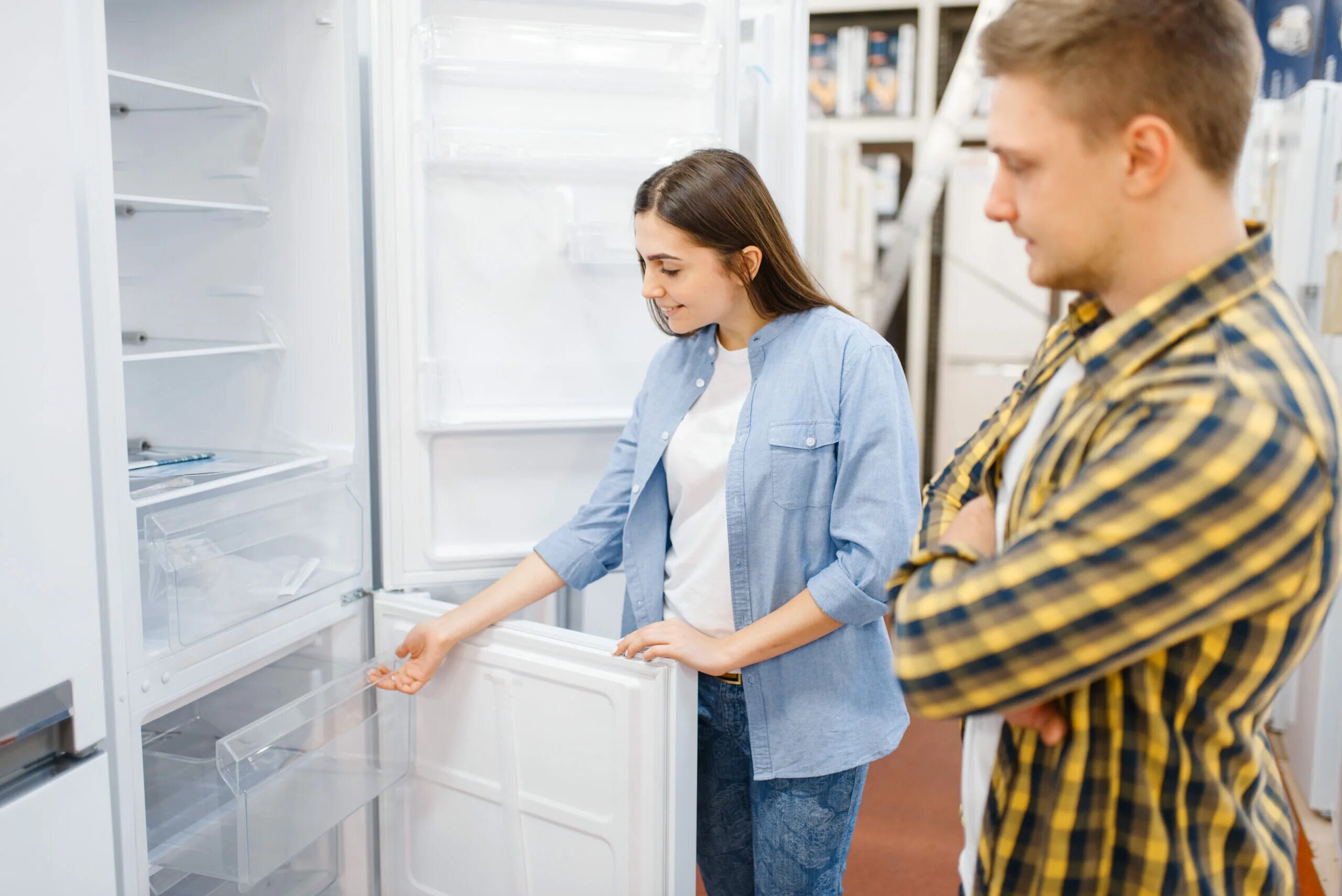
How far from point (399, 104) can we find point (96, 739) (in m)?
0.94

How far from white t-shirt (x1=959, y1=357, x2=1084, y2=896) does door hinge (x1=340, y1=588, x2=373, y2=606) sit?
3.48 feet

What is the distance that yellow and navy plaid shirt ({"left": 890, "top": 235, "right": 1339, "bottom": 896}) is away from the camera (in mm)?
647

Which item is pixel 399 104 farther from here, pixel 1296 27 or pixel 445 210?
pixel 1296 27

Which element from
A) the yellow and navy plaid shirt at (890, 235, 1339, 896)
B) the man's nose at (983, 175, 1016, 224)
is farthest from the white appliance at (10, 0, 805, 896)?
the man's nose at (983, 175, 1016, 224)

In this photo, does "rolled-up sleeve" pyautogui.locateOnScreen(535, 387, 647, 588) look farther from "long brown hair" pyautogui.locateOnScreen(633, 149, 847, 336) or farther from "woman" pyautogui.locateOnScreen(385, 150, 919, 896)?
"long brown hair" pyautogui.locateOnScreen(633, 149, 847, 336)

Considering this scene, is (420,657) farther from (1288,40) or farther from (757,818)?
(1288,40)

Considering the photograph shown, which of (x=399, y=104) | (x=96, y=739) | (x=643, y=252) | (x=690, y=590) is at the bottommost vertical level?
(x=96, y=739)

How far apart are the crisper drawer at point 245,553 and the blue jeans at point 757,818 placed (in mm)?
614

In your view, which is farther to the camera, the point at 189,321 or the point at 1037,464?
the point at 189,321

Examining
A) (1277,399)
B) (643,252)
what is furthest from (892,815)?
(1277,399)

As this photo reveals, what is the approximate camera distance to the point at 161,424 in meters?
1.73

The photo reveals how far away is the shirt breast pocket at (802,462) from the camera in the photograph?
1294 millimetres

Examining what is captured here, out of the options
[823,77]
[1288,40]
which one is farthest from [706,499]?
[823,77]

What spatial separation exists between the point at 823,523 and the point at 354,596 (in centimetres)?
78
